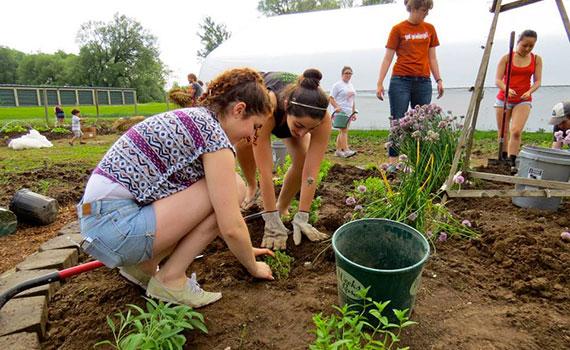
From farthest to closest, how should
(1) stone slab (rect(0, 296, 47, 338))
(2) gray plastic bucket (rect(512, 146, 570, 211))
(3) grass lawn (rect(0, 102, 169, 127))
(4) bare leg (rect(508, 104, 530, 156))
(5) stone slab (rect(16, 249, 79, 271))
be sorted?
(3) grass lawn (rect(0, 102, 169, 127)), (4) bare leg (rect(508, 104, 530, 156)), (2) gray plastic bucket (rect(512, 146, 570, 211)), (5) stone slab (rect(16, 249, 79, 271)), (1) stone slab (rect(0, 296, 47, 338))

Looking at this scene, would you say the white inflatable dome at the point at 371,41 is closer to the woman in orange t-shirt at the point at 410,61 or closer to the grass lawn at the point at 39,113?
the woman in orange t-shirt at the point at 410,61

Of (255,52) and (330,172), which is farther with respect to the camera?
(255,52)

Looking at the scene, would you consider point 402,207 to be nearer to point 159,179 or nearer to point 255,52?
point 159,179

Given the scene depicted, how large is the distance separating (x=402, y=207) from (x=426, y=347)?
3.00 ft

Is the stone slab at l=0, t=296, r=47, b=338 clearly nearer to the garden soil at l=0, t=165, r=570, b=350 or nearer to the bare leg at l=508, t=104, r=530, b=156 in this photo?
the garden soil at l=0, t=165, r=570, b=350

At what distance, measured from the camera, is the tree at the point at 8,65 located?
2415 inches

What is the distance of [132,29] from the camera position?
53.3 m

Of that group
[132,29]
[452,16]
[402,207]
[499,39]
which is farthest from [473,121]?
[132,29]

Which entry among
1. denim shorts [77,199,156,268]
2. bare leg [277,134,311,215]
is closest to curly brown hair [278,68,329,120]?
bare leg [277,134,311,215]

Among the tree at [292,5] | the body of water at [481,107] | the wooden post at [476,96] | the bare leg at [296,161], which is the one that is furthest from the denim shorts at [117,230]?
the tree at [292,5]

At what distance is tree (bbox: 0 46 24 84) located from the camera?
61.3 m

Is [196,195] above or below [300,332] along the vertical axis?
above

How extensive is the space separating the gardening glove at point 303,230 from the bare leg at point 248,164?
0.79 m

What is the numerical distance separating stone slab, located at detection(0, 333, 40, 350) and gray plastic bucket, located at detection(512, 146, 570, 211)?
11.2ft
